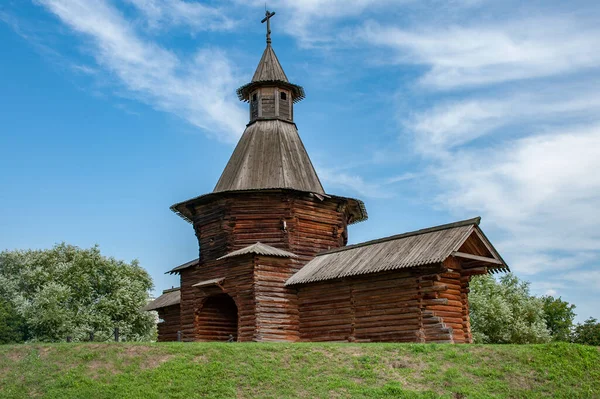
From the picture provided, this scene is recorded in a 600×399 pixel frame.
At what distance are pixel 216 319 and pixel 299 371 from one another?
1302 cm

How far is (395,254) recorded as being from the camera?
2422 centimetres

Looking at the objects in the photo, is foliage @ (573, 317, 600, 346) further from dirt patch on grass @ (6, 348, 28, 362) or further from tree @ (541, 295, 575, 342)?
dirt patch on grass @ (6, 348, 28, 362)

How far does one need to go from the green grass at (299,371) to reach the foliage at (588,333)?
24.2m

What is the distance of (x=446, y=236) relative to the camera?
2367 cm

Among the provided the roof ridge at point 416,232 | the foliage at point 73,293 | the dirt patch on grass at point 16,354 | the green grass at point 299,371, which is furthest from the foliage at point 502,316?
the dirt patch on grass at point 16,354

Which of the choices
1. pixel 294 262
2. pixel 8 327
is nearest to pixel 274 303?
pixel 294 262

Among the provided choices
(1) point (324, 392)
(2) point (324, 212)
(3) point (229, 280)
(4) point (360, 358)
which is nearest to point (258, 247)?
(3) point (229, 280)

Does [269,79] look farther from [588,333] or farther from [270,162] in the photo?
[588,333]

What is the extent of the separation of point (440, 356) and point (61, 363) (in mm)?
10740

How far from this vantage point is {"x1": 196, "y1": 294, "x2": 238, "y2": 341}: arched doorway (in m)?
29.6

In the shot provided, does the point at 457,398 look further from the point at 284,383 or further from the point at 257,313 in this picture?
the point at 257,313

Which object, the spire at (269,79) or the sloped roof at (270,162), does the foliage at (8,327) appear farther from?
the spire at (269,79)

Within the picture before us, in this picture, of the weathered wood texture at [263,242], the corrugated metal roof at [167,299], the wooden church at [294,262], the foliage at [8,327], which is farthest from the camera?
the corrugated metal roof at [167,299]

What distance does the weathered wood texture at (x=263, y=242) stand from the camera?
87.0 ft
